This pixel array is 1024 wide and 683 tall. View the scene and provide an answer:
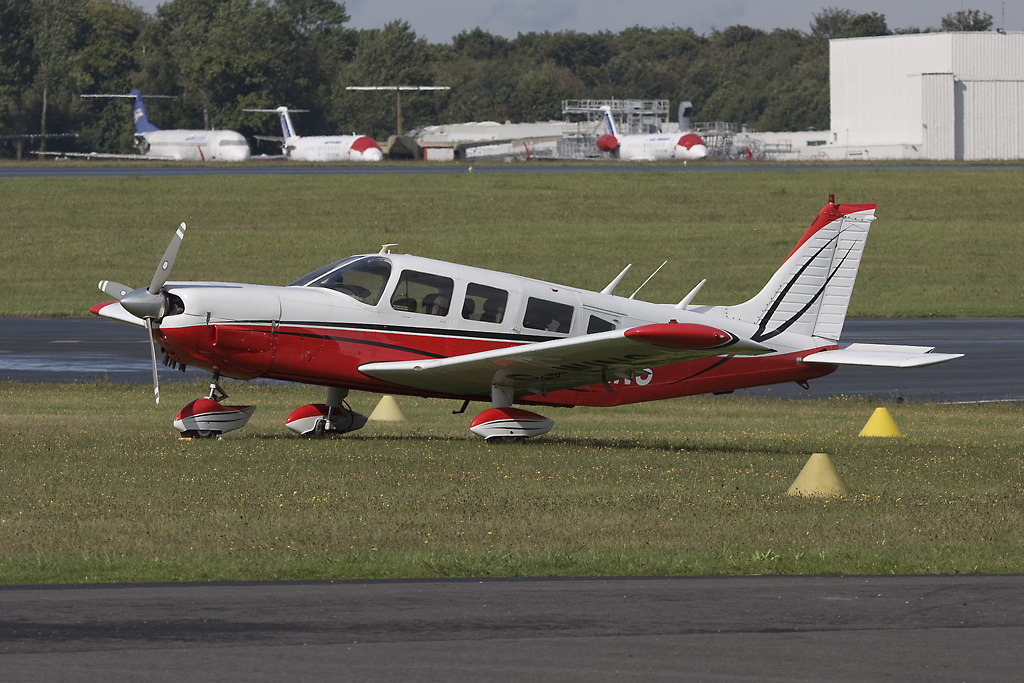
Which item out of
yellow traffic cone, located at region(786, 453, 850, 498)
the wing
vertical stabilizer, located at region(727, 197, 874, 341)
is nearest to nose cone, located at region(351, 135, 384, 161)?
vertical stabilizer, located at region(727, 197, 874, 341)

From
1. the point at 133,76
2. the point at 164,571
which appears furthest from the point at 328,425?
the point at 133,76

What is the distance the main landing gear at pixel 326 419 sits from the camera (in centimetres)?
1606

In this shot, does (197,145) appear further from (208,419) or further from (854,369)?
(208,419)

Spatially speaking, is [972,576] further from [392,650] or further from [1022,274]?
[1022,274]

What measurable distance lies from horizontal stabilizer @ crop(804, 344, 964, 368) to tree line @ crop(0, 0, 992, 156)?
332 ft

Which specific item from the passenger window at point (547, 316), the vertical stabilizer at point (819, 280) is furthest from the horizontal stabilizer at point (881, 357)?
the passenger window at point (547, 316)

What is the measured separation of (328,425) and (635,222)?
4006 centimetres

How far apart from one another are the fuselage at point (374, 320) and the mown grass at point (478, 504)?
858mm

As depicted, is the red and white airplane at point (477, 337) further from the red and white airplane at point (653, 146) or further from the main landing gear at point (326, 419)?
the red and white airplane at point (653, 146)

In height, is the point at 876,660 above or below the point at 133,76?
below

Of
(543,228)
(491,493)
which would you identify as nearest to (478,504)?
(491,493)

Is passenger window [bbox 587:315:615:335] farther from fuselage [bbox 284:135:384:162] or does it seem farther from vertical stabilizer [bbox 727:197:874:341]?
fuselage [bbox 284:135:384:162]

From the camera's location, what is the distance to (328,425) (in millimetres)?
16234

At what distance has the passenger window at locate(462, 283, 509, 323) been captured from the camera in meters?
15.8
